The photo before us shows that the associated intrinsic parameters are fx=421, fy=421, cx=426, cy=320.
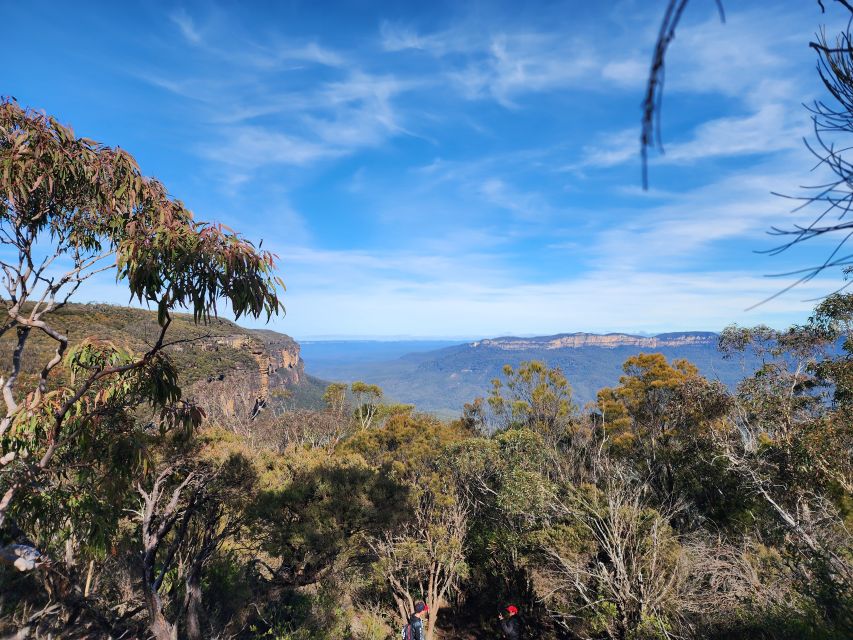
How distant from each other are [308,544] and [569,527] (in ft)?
22.7

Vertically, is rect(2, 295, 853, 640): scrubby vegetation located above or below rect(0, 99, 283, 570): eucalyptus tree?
below

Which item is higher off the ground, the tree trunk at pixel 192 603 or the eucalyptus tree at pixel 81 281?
the eucalyptus tree at pixel 81 281

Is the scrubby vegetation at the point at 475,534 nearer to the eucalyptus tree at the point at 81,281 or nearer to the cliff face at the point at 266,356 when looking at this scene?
the eucalyptus tree at the point at 81,281

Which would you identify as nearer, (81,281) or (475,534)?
(81,281)

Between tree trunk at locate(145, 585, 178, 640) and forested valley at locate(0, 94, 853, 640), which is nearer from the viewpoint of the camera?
Result: forested valley at locate(0, 94, 853, 640)

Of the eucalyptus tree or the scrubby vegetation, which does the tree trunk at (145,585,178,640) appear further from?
the eucalyptus tree

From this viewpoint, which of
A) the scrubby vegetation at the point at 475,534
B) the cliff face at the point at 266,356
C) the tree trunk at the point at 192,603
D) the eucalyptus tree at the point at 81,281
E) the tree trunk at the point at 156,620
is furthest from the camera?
the cliff face at the point at 266,356

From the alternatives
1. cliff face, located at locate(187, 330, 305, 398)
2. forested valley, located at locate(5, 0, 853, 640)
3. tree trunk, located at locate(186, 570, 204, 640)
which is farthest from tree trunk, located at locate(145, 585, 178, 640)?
cliff face, located at locate(187, 330, 305, 398)

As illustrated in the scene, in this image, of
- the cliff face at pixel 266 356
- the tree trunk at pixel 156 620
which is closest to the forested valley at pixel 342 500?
the tree trunk at pixel 156 620

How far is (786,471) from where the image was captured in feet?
38.7

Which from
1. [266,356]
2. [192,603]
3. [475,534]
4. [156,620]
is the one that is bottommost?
[475,534]

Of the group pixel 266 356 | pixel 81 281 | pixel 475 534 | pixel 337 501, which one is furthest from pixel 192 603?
pixel 266 356

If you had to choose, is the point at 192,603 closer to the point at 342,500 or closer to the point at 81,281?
the point at 342,500

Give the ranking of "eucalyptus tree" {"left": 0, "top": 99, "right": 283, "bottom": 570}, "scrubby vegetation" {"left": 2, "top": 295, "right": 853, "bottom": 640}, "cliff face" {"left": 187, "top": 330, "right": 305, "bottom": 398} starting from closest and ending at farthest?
1. "eucalyptus tree" {"left": 0, "top": 99, "right": 283, "bottom": 570}
2. "scrubby vegetation" {"left": 2, "top": 295, "right": 853, "bottom": 640}
3. "cliff face" {"left": 187, "top": 330, "right": 305, "bottom": 398}
